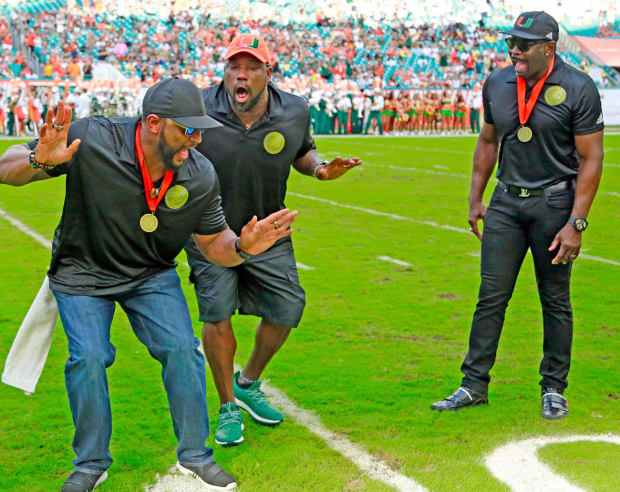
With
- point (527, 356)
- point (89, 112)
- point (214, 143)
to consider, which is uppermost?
point (214, 143)

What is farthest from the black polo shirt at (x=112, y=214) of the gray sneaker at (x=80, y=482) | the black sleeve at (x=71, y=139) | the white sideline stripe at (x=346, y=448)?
the white sideline stripe at (x=346, y=448)

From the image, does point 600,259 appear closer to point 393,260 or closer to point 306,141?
point 393,260

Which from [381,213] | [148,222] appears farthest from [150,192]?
[381,213]

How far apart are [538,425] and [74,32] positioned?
39.9 meters

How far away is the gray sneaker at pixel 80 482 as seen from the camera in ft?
12.4

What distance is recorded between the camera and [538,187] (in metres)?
4.90

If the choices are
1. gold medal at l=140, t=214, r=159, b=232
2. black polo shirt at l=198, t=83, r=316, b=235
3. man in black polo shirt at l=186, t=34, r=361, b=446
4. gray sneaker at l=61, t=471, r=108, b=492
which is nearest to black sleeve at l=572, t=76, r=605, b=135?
man in black polo shirt at l=186, t=34, r=361, b=446

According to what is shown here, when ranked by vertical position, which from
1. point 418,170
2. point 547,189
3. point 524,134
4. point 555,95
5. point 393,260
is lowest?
point 418,170

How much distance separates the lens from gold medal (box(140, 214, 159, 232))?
3.87 m

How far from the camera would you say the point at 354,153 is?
76.3 feet

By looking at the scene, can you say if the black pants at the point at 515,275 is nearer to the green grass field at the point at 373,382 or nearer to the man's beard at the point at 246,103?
the green grass field at the point at 373,382

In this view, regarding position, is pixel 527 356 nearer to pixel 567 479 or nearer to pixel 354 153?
pixel 567 479

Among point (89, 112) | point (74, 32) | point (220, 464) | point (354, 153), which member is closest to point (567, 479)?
point (220, 464)

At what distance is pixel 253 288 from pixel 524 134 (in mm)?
1640
